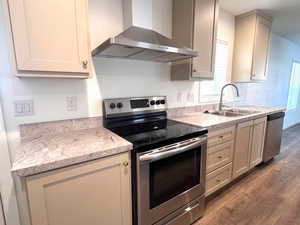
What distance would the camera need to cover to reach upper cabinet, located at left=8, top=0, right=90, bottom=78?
98 cm

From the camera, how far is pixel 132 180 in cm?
118

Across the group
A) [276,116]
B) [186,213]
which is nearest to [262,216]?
[186,213]

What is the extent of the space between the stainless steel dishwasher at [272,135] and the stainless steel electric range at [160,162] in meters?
1.71

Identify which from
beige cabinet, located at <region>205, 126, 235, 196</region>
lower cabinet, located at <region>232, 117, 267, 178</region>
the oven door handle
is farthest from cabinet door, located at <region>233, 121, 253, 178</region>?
the oven door handle

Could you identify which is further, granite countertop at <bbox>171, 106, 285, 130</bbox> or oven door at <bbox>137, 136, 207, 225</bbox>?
granite countertop at <bbox>171, 106, 285, 130</bbox>

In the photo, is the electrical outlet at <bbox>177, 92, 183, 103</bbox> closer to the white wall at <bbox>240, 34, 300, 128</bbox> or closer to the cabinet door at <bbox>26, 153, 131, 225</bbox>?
the cabinet door at <bbox>26, 153, 131, 225</bbox>

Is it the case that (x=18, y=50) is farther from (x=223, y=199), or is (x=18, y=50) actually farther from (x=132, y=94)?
(x=223, y=199)

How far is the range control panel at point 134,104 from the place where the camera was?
1.60 meters

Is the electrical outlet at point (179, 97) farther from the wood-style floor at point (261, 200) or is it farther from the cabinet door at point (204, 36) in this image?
the wood-style floor at point (261, 200)

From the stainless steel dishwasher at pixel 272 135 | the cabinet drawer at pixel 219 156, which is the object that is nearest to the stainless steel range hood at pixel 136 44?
the cabinet drawer at pixel 219 156

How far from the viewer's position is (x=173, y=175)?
1.37 metres

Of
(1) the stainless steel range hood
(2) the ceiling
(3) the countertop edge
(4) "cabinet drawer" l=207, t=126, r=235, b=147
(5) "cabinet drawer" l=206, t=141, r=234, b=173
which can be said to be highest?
(2) the ceiling

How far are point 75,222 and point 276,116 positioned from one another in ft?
10.3

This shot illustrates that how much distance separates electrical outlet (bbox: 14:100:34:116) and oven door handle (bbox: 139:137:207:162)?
0.95m
